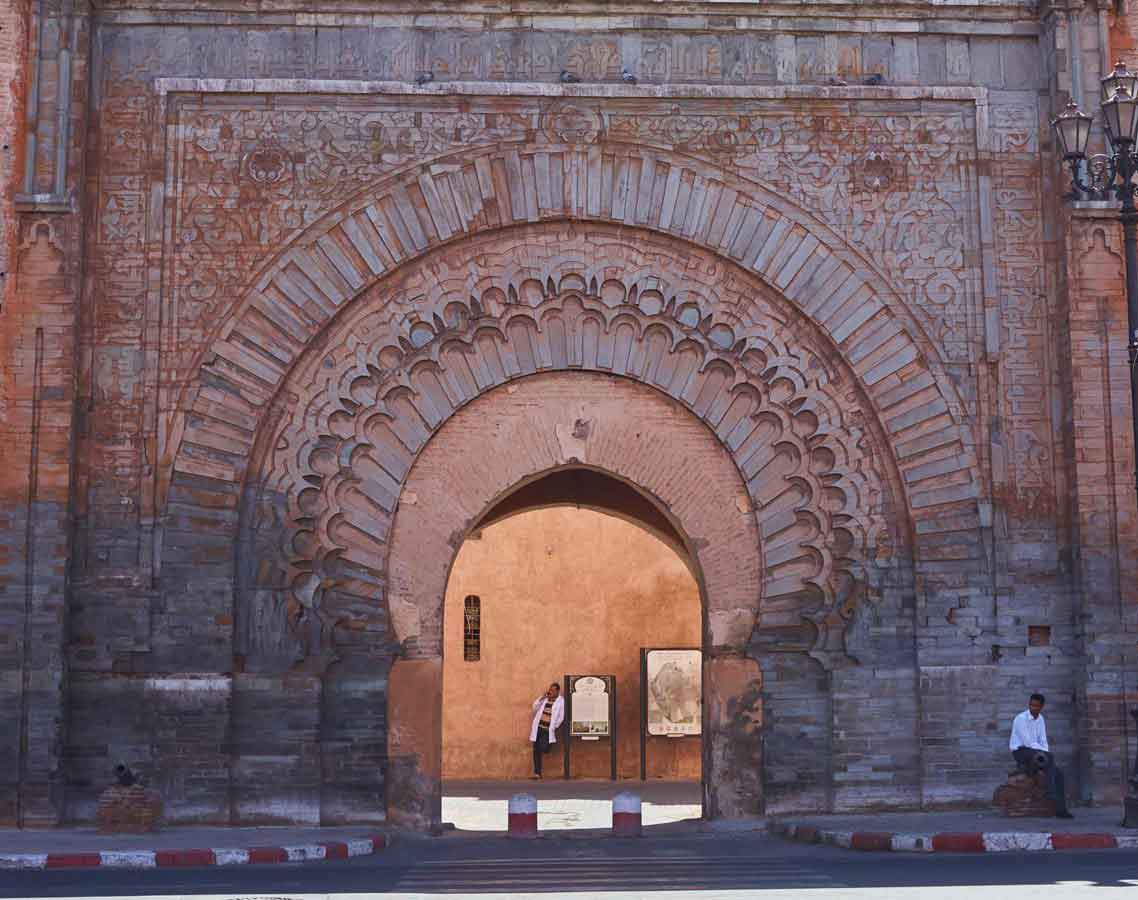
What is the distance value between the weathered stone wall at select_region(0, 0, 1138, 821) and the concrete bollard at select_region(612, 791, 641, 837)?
0.85 metres

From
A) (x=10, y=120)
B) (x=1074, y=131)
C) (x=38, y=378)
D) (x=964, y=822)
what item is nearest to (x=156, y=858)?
(x=38, y=378)

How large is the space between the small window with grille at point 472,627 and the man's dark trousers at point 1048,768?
854cm

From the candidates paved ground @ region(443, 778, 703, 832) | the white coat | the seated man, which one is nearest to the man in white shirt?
the white coat

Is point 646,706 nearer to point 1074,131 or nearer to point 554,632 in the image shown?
point 554,632

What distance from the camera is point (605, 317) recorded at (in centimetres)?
1146

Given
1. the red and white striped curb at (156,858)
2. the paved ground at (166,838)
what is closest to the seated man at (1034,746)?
the paved ground at (166,838)

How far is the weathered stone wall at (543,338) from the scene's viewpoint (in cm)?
1085

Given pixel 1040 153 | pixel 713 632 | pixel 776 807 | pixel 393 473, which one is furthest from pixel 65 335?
pixel 1040 153

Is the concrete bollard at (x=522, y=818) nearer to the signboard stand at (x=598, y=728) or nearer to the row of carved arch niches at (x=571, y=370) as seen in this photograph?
the row of carved arch niches at (x=571, y=370)

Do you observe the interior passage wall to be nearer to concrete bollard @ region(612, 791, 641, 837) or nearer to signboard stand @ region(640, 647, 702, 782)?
signboard stand @ region(640, 647, 702, 782)

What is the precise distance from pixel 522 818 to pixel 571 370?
296cm

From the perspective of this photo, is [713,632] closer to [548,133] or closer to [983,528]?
[983,528]

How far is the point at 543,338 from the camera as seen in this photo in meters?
11.4

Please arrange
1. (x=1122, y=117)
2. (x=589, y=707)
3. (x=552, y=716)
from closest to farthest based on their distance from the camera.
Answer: (x=1122, y=117) < (x=552, y=716) < (x=589, y=707)
